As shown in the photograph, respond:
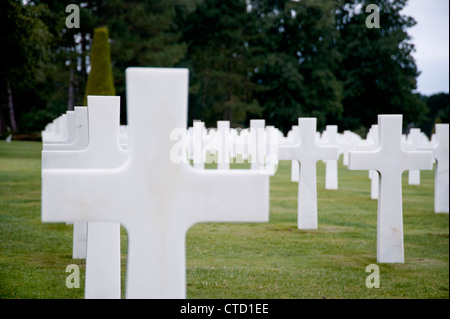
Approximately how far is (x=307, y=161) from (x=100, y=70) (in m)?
13.6

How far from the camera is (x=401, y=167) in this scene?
568 cm

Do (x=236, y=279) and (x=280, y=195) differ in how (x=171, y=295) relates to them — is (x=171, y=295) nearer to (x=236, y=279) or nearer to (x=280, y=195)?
(x=236, y=279)

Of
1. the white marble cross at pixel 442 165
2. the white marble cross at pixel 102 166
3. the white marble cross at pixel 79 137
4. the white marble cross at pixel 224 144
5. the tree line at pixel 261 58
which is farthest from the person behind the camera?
the tree line at pixel 261 58

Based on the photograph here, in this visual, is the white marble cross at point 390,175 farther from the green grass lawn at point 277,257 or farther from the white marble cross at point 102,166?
the white marble cross at point 102,166

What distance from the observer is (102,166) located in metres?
4.09

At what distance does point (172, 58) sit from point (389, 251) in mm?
31300

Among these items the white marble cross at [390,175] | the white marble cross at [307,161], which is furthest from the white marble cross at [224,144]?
the white marble cross at [390,175]

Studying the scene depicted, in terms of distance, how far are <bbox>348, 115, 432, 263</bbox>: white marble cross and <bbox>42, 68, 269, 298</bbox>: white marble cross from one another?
10.6ft

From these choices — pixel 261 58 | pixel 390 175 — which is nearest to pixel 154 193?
pixel 390 175

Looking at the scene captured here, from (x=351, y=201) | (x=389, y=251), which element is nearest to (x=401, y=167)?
(x=389, y=251)

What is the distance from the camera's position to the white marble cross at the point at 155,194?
240cm

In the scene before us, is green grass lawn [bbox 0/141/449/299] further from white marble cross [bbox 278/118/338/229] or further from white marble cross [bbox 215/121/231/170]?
white marble cross [bbox 215/121/231/170]

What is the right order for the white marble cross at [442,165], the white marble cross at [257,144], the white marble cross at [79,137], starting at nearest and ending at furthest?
the white marble cross at [79,137], the white marble cross at [257,144], the white marble cross at [442,165]

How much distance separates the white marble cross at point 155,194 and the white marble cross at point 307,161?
4.91m
